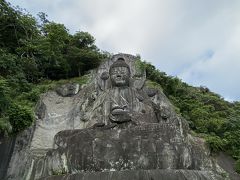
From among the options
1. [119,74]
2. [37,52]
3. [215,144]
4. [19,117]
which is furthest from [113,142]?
[37,52]

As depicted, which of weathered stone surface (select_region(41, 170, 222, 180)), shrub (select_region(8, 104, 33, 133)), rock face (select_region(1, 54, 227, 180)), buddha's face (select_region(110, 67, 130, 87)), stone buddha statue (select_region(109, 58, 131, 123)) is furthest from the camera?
shrub (select_region(8, 104, 33, 133))

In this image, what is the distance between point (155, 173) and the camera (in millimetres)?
6445

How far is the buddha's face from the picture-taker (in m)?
9.70

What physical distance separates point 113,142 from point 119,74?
287 cm

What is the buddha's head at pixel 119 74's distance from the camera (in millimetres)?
9695

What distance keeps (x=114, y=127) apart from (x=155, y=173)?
152 cm

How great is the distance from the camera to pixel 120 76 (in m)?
9.72

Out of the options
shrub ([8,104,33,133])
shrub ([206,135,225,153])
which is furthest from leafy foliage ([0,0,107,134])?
shrub ([206,135,225,153])

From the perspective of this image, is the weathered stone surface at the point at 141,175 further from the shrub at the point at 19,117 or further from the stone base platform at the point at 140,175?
the shrub at the point at 19,117

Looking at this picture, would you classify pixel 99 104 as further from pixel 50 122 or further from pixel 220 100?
pixel 220 100

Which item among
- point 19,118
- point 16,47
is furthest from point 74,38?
point 19,118

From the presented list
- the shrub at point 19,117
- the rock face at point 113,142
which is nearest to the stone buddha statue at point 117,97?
the rock face at point 113,142

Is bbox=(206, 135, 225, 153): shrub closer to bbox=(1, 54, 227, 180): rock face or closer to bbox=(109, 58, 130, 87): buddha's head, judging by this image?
bbox=(1, 54, 227, 180): rock face

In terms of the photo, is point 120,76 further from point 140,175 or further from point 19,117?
point 140,175
